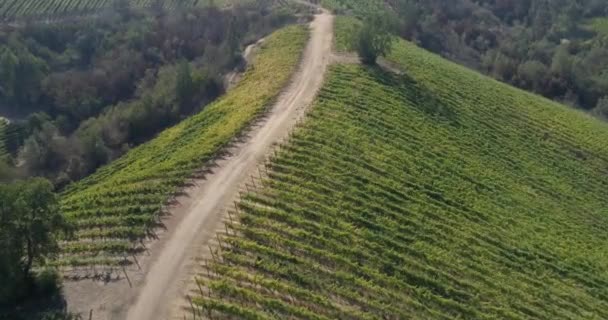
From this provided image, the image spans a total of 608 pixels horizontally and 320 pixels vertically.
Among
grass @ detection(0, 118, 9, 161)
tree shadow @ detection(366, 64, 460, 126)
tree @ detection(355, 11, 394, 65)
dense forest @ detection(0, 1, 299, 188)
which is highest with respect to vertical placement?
tree @ detection(355, 11, 394, 65)

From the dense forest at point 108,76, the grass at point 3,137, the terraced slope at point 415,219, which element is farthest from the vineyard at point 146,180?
the grass at point 3,137

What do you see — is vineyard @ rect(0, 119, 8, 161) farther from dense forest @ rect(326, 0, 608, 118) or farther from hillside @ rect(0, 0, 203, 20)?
dense forest @ rect(326, 0, 608, 118)

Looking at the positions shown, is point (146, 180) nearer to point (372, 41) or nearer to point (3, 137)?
point (372, 41)

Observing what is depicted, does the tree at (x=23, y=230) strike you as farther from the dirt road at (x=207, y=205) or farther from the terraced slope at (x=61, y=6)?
the terraced slope at (x=61, y=6)

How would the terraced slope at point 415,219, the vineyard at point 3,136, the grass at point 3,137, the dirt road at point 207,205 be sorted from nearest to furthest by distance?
the dirt road at point 207,205 → the terraced slope at point 415,219 → the grass at point 3,137 → the vineyard at point 3,136

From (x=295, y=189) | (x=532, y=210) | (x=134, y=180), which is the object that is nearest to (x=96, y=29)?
(x=134, y=180)

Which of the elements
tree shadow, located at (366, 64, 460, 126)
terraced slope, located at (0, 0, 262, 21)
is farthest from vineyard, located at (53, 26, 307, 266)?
terraced slope, located at (0, 0, 262, 21)

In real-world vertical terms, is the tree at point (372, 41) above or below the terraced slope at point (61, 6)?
above
